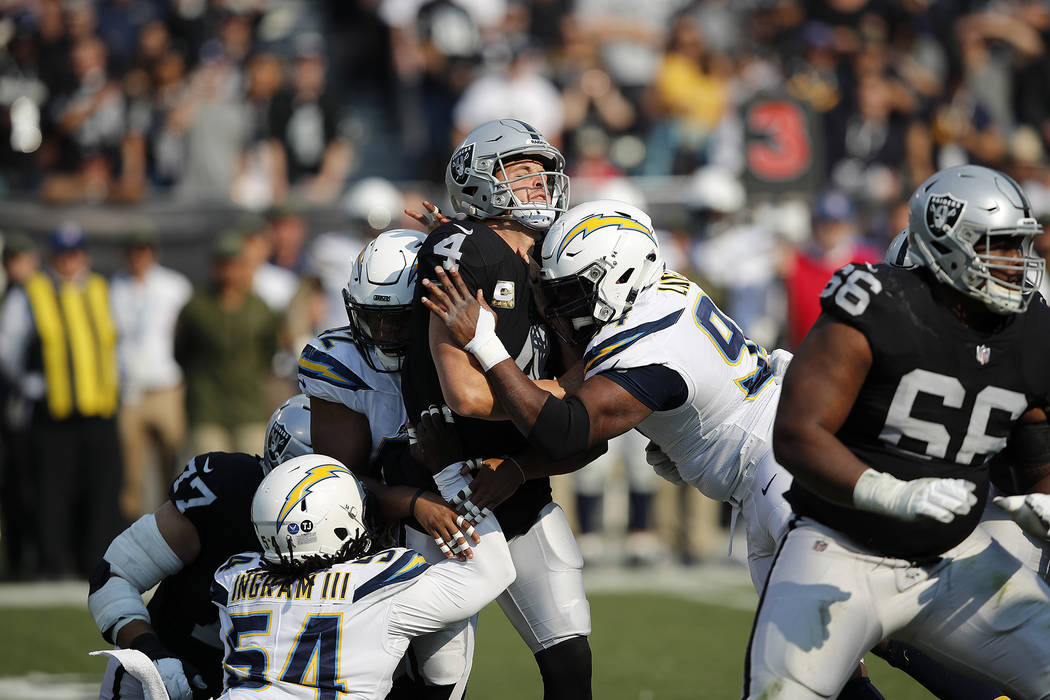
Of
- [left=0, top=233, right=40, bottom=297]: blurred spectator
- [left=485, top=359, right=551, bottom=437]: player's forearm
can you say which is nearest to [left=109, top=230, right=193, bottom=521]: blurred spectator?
[left=0, top=233, right=40, bottom=297]: blurred spectator

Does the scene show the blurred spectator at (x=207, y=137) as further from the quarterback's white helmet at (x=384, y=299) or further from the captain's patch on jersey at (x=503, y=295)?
the captain's patch on jersey at (x=503, y=295)

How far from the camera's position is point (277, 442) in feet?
14.7

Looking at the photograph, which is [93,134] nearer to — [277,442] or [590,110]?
[590,110]

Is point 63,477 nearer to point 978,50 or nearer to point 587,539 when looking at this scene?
point 587,539

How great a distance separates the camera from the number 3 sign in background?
999 cm

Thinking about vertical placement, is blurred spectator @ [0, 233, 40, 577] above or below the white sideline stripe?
above

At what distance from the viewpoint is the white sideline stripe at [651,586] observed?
7746mm

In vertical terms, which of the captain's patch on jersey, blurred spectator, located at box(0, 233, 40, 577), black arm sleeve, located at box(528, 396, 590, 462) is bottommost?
blurred spectator, located at box(0, 233, 40, 577)

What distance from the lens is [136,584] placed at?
4219 millimetres

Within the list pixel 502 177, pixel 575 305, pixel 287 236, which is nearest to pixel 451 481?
pixel 575 305

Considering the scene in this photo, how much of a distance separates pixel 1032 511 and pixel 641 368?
1068mm

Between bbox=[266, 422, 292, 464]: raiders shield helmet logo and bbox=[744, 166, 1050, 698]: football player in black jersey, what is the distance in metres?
1.70

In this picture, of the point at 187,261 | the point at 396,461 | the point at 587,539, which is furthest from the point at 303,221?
the point at 396,461

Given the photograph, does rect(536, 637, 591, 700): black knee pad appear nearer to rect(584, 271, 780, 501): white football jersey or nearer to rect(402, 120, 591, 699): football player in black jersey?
rect(402, 120, 591, 699): football player in black jersey
